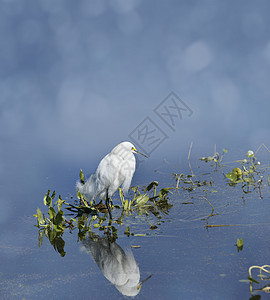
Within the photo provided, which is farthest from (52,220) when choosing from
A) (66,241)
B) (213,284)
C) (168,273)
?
(213,284)

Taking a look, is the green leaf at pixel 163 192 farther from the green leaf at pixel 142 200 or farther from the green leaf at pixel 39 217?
the green leaf at pixel 39 217

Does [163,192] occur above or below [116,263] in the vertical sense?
above

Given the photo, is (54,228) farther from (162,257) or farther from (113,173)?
(162,257)

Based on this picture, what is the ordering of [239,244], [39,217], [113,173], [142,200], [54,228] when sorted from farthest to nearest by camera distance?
[142,200]
[113,173]
[39,217]
[54,228]
[239,244]

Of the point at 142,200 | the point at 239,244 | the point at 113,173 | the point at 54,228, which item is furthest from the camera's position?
the point at 142,200

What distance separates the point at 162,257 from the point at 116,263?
32 cm

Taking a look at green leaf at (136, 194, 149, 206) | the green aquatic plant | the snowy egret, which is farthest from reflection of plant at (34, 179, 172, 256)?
the green aquatic plant

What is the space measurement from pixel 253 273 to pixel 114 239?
1.19 meters

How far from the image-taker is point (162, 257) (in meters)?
2.53

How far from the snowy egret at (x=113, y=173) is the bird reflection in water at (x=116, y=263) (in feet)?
2.40

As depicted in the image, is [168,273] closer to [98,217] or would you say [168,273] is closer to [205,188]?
[98,217]

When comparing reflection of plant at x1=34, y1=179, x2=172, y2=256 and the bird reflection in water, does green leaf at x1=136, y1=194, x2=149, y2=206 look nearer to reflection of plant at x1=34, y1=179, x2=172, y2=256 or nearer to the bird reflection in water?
reflection of plant at x1=34, y1=179, x2=172, y2=256

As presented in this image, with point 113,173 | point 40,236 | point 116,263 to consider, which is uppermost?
point 113,173

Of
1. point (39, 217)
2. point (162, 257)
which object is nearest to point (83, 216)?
point (39, 217)
